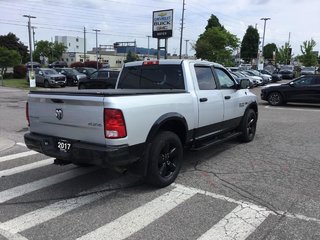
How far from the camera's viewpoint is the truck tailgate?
4742mm

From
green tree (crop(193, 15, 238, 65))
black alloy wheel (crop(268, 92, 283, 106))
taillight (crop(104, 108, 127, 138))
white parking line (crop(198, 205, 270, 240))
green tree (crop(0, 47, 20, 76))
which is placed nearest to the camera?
white parking line (crop(198, 205, 270, 240))

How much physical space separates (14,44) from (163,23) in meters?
64.1

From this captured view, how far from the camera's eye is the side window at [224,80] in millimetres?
7302

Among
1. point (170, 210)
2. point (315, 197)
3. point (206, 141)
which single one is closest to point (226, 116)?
point (206, 141)

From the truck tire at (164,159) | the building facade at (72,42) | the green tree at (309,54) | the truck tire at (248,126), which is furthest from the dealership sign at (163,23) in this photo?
the building facade at (72,42)

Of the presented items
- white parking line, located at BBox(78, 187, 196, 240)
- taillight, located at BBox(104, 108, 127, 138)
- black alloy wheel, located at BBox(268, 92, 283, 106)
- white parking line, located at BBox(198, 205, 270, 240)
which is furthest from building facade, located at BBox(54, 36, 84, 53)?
white parking line, located at BBox(198, 205, 270, 240)

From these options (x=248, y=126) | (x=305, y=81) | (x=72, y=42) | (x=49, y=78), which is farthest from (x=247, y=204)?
(x=72, y=42)

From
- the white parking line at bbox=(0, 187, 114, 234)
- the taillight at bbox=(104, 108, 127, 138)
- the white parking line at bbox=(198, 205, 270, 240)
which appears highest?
the taillight at bbox=(104, 108, 127, 138)

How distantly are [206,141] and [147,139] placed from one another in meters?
1.93

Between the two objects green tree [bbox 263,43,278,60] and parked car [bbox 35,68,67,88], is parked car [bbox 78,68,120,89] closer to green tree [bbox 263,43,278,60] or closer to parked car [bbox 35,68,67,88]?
parked car [bbox 35,68,67,88]

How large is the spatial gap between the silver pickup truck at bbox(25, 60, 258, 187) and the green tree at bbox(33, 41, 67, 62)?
10770cm

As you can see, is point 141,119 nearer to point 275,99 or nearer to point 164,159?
point 164,159

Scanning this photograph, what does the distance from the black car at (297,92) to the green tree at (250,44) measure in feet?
282

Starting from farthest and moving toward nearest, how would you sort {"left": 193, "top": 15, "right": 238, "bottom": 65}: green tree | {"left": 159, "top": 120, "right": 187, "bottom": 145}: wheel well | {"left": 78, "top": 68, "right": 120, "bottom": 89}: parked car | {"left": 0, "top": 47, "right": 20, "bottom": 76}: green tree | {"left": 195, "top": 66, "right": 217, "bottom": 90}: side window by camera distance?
{"left": 193, "top": 15, "right": 238, "bottom": 65}: green tree
{"left": 0, "top": 47, "right": 20, "bottom": 76}: green tree
{"left": 78, "top": 68, "right": 120, "bottom": 89}: parked car
{"left": 195, "top": 66, "right": 217, "bottom": 90}: side window
{"left": 159, "top": 120, "right": 187, "bottom": 145}: wheel well
